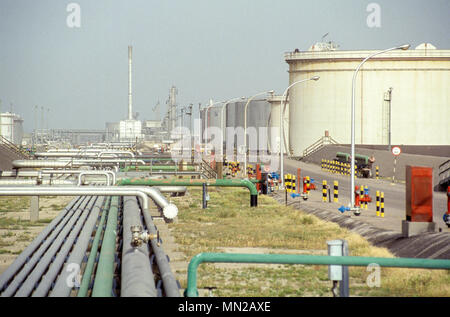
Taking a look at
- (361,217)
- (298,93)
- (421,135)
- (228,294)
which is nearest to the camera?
(228,294)

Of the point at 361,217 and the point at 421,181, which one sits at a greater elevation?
the point at 421,181

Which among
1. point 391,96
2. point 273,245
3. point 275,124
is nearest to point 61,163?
point 273,245

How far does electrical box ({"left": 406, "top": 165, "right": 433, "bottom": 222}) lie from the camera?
63.5 ft

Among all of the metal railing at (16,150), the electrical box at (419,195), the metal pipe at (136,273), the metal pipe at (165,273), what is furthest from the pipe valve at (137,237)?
the metal railing at (16,150)

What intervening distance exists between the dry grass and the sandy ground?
453 cm

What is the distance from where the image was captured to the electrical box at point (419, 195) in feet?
63.5

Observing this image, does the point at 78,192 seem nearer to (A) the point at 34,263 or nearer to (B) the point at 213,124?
(A) the point at 34,263

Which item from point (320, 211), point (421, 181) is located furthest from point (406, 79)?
point (421, 181)

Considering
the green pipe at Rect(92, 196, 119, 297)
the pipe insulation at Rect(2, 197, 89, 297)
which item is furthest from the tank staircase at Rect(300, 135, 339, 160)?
the green pipe at Rect(92, 196, 119, 297)

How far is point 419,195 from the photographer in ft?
63.4

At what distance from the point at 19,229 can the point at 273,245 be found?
9387mm

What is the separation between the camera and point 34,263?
10906 millimetres

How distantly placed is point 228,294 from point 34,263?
13.5 feet

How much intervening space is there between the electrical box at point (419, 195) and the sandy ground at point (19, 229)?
10445 mm
